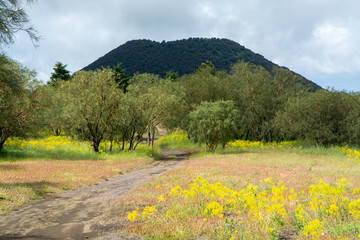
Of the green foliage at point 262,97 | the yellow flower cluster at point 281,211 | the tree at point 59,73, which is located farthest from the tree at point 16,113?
the tree at point 59,73

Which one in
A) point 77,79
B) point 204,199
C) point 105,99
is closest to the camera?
point 204,199

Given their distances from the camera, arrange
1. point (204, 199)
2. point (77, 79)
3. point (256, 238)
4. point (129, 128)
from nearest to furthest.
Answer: point (256, 238) → point (204, 199) → point (77, 79) → point (129, 128)

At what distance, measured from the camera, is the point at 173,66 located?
153375mm

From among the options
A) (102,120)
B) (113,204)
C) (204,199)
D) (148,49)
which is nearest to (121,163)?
(102,120)

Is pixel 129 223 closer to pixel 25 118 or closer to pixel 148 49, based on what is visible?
pixel 25 118

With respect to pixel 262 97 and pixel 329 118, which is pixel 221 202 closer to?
pixel 329 118

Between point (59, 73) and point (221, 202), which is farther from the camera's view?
point (59, 73)

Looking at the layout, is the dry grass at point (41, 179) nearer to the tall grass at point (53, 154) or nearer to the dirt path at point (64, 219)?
the dirt path at point (64, 219)

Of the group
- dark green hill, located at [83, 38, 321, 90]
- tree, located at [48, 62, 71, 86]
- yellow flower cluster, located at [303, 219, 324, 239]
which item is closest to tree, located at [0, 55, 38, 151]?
yellow flower cluster, located at [303, 219, 324, 239]

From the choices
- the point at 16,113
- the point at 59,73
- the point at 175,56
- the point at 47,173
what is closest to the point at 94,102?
the point at 16,113

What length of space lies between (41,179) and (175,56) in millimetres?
161971

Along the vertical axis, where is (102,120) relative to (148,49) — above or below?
below

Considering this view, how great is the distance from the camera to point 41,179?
14.8 m

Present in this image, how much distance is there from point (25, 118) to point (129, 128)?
37.5ft
